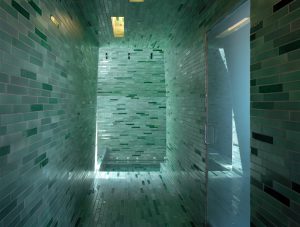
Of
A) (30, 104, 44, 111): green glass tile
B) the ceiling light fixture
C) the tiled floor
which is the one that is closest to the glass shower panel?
the tiled floor

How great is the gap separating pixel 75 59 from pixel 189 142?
2011 mm

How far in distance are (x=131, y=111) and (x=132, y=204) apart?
126 inches

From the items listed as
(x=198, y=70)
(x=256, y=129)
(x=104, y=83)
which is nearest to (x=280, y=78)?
(x=256, y=129)

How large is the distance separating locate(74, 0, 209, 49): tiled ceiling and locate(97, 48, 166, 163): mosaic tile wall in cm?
161

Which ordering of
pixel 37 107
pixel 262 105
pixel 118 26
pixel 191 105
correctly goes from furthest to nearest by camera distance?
1. pixel 118 26
2. pixel 191 105
3. pixel 37 107
4. pixel 262 105

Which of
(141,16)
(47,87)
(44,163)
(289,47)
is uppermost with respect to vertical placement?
(141,16)

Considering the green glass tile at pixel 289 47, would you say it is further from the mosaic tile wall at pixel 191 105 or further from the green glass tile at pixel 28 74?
the green glass tile at pixel 28 74

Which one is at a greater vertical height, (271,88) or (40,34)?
(40,34)

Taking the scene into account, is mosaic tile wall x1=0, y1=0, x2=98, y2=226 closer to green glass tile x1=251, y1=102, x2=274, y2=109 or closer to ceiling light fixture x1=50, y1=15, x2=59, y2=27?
ceiling light fixture x1=50, y1=15, x2=59, y2=27

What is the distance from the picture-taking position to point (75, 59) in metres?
3.44

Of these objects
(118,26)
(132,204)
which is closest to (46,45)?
(118,26)

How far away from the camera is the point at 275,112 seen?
1.52 m

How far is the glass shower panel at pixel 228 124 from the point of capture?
3131 millimetres

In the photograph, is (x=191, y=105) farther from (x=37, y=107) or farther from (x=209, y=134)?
(x=37, y=107)
